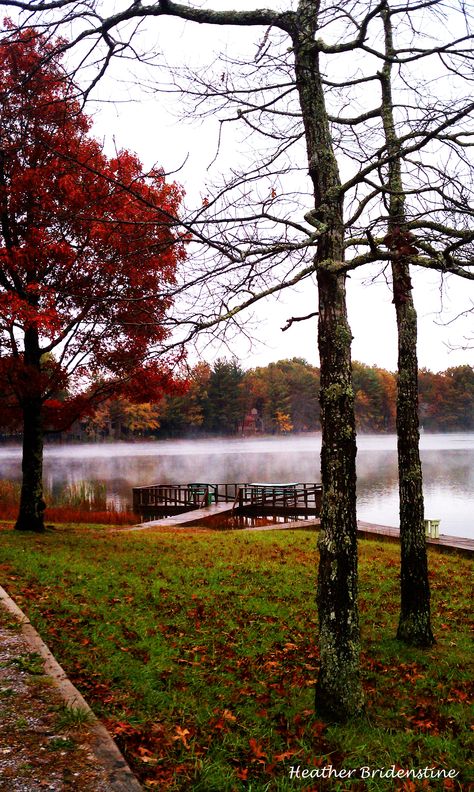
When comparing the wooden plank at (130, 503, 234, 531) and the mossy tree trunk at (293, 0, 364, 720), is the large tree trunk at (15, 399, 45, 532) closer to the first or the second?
the wooden plank at (130, 503, 234, 531)

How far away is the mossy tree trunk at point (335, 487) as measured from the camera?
181 inches

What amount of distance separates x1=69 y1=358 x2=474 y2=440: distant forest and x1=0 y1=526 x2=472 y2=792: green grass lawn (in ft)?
197

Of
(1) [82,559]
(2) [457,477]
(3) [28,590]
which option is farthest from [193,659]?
(2) [457,477]

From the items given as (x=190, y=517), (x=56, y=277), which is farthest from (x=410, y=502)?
(x=190, y=517)

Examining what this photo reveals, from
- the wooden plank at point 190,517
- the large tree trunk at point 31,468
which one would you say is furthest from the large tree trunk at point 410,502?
the wooden plank at point 190,517

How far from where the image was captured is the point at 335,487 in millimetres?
4605

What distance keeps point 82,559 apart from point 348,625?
21.8 ft

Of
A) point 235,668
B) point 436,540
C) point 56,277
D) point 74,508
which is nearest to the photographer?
point 235,668

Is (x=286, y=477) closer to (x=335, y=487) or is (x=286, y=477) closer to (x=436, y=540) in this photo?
(x=436, y=540)

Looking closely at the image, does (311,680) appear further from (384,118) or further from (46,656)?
Answer: (384,118)

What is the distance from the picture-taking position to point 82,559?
33.2 ft

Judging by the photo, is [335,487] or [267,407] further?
[267,407]

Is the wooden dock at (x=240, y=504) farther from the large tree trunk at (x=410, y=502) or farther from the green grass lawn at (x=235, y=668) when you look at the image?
the large tree trunk at (x=410, y=502)

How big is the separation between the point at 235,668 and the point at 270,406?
8709 centimetres
